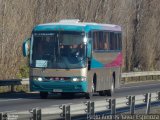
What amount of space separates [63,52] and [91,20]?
24.5 meters

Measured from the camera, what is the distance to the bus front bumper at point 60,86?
31328 mm

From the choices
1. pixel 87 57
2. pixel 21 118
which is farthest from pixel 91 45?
pixel 21 118

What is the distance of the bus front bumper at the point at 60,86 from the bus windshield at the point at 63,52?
656mm

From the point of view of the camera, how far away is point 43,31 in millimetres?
31719

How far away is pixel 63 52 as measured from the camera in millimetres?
31250

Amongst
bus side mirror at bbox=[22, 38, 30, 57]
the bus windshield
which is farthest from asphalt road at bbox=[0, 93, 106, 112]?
bus side mirror at bbox=[22, 38, 30, 57]

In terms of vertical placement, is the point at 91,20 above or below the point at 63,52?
below

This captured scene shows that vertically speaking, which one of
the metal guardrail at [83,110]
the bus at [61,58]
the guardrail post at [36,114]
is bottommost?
the bus at [61,58]

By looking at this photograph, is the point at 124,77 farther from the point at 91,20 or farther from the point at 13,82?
the point at 13,82

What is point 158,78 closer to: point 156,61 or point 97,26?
point 156,61

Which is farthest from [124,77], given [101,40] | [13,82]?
[101,40]

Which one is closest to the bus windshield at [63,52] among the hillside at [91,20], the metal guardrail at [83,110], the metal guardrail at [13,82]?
the metal guardrail at [13,82]

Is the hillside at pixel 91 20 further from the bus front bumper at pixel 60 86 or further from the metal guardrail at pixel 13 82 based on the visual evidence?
the bus front bumper at pixel 60 86

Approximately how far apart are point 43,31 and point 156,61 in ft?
122
